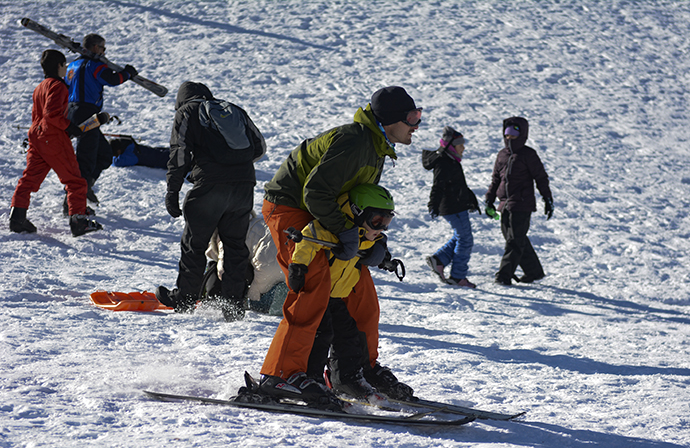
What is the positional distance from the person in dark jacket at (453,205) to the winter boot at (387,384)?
3.80 metres

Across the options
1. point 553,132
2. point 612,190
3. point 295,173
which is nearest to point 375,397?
point 295,173

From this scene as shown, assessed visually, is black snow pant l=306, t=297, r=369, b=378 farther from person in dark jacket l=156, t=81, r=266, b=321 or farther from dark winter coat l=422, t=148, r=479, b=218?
dark winter coat l=422, t=148, r=479, b=218

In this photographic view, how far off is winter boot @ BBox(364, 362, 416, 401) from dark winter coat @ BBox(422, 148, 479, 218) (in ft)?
12.9

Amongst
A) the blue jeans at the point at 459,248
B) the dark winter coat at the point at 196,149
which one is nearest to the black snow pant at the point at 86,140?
the dark winter coat at the point at 196,149

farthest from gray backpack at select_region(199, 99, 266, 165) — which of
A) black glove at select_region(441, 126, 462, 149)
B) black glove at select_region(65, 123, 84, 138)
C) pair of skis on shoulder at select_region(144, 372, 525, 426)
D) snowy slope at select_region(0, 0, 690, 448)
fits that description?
black glove at select_region(441, 126, 462, 149)

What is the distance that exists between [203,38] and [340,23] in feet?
11.1

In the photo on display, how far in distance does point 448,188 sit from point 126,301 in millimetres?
3845

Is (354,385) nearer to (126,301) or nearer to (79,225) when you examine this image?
(126,301)

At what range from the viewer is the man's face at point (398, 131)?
332 centimetres

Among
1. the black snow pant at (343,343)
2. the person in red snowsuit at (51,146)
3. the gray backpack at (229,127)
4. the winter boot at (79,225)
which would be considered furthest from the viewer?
the winter boot at (79,225)

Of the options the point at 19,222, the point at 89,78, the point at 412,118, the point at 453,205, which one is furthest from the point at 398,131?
the point at 89,78

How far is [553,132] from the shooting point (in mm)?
12117

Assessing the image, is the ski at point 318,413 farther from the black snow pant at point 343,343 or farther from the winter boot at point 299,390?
the black snow pant at point 343,343

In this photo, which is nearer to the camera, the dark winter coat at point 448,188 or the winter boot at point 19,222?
the winter boot at point 19,222
